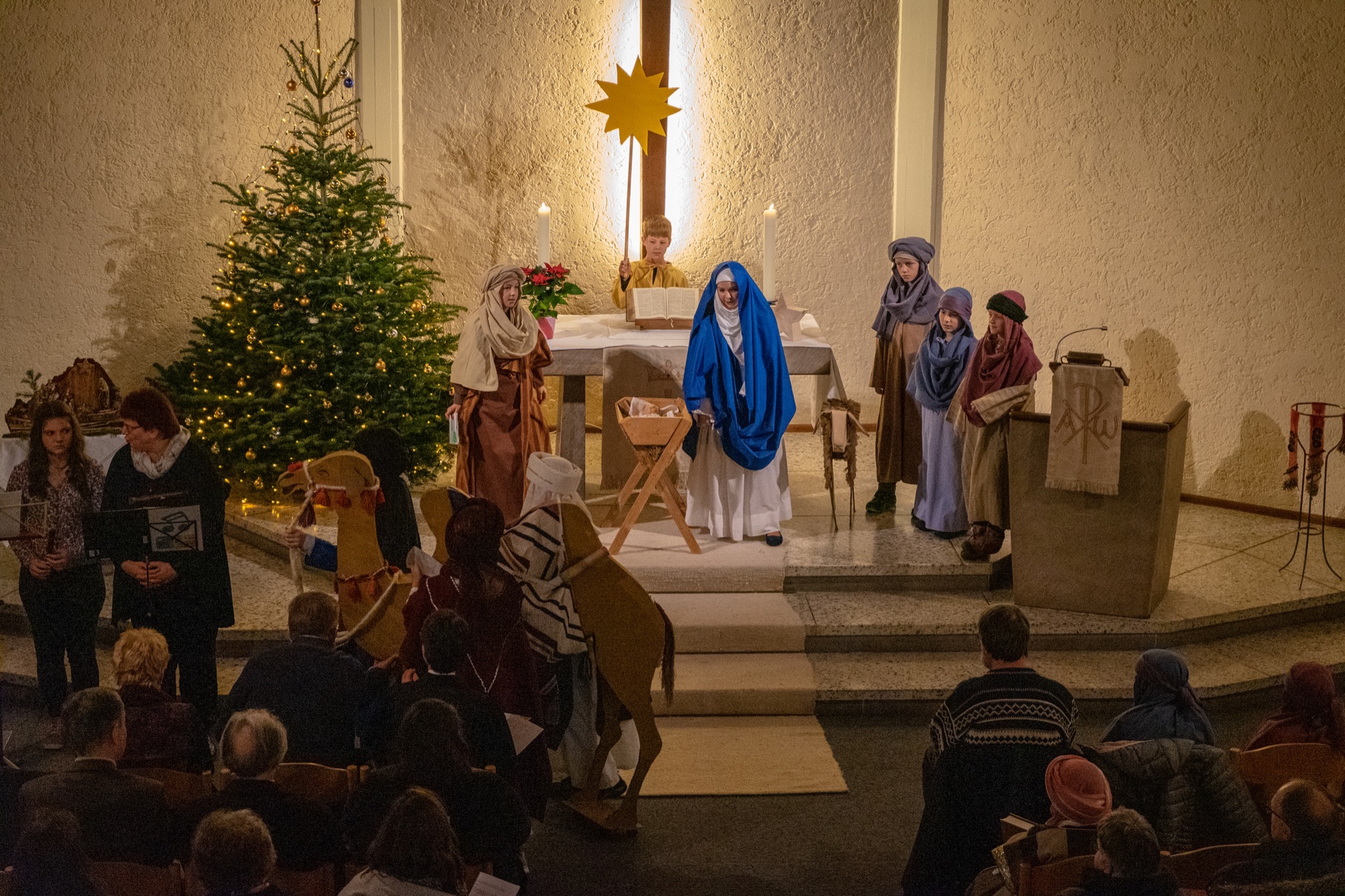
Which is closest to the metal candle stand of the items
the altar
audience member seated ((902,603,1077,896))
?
the altar

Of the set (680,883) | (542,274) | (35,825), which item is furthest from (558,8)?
(35,825)

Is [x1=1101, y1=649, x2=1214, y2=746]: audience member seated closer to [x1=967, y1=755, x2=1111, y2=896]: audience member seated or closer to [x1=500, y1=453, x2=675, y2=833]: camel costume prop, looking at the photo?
[x1=967, y1=755, x2=1111, y2=896]: audience member seated

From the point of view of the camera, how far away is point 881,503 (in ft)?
29.3

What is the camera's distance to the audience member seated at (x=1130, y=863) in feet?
11.8

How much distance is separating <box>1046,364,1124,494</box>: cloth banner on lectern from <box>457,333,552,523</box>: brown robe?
2.77m

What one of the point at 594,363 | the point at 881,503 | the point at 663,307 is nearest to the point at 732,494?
Answer: the point at 594,363

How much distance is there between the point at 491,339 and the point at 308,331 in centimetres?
155

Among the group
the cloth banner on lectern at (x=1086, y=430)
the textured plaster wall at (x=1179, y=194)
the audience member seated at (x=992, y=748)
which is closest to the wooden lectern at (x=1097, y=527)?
the cloth banner on lectern at (x=1086, y=430)

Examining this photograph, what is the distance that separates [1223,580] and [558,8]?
20.6 feet

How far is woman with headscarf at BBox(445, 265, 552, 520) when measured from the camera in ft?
25.3

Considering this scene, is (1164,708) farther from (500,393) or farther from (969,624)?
(500,393)

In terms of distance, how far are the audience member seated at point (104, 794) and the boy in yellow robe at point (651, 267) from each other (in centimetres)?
585

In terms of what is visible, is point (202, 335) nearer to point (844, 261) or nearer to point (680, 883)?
point (844, 261)

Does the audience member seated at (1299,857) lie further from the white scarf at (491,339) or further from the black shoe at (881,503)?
the black shoe at (881,503)
